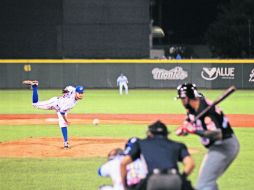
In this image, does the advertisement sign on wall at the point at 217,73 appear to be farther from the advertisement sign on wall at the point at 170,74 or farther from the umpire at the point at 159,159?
the umpire at the point at 159,159

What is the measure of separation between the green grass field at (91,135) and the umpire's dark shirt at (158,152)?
160 inches

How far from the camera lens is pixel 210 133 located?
26.3 ft

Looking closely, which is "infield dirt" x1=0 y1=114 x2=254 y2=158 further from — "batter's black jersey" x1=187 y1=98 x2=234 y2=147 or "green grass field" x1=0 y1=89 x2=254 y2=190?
"batter's black jersey" x1=187 y1=98 x2=234 y2=147

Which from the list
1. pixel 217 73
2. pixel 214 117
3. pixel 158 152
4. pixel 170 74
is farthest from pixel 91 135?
pixel 217 73

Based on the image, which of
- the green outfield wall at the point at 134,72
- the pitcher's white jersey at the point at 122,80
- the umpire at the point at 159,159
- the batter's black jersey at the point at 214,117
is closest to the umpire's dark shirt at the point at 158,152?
the umpire at the point at 159,159

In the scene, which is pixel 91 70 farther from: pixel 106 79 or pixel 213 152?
pixel 213 152

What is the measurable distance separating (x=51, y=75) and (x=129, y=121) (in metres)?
19.4

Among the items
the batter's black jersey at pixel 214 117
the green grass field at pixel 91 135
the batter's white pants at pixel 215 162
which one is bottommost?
the green grass field at pixel 91 135

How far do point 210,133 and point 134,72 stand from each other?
34.3 metres

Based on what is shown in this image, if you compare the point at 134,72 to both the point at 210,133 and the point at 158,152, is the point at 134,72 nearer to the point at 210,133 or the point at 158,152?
the point at 210,133

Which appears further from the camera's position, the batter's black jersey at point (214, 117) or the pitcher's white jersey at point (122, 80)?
the pitcher's white jersey at point (122, 80)

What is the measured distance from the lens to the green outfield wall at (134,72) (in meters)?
41.6

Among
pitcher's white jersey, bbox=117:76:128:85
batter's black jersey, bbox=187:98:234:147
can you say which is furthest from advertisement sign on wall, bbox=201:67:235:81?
batter's black jersey, bbox=187:98:234:147

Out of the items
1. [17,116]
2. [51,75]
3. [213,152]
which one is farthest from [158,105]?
[213,152]
